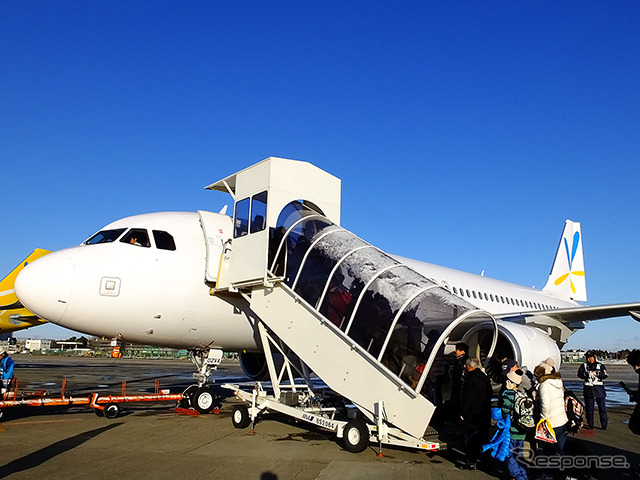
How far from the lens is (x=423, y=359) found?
627 cm

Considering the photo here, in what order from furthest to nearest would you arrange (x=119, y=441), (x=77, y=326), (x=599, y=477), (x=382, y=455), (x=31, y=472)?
(x=77, y=326) < (x=119, y=441) < (x=382, y=455) < (x=599, y=477) < (x=31, y=472)

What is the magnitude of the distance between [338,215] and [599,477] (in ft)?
19.6

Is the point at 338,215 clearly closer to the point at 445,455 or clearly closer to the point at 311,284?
the point at 311,284

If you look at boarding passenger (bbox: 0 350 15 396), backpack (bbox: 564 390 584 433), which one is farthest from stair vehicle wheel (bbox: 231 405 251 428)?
backpack (bbox: 564 390 584 433)

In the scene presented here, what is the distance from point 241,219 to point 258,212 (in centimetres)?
55

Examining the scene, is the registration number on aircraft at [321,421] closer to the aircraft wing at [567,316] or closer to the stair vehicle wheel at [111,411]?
the stair vehicle wheel at [111,411]

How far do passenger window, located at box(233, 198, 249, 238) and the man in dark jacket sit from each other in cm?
464

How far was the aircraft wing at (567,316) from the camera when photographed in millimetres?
11508

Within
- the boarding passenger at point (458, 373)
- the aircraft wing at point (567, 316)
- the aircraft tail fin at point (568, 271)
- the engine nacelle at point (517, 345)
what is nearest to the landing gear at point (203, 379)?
the boarding passenger at point (458, 373)

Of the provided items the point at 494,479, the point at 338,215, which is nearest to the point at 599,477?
the point at 494,479

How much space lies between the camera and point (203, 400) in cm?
1031

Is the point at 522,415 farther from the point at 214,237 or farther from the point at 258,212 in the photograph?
the point at 214,237

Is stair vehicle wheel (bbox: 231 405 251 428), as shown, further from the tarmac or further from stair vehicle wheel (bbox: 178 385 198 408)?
stair vehicle wheel (bbox: 178 385 198 408)

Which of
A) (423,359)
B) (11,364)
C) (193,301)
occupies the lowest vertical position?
(11,364)
